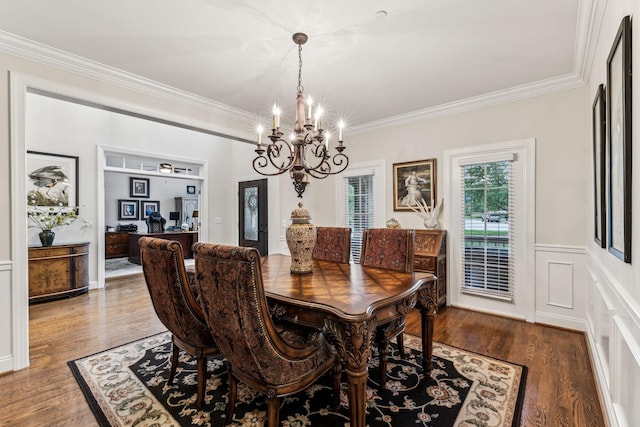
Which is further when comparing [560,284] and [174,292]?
[560,284]

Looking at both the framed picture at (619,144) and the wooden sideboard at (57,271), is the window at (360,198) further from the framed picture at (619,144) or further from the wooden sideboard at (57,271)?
the wooden sideboard at (57,271)

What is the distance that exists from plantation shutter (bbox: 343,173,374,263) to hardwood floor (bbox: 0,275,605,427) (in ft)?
5.15

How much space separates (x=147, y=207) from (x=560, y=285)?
10.2 metres

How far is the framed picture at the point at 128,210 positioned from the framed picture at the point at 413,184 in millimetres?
8214

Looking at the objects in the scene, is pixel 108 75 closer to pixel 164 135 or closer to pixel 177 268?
pixel 177 268

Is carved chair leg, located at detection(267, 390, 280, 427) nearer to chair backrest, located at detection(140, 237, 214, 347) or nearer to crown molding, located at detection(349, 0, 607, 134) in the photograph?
chair backrest, located at detection(140, 237, 214, 347)

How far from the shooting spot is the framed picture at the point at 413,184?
4.04 metres

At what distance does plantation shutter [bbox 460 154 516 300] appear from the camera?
3.50 metres

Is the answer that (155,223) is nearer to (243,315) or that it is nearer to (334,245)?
(334,245)

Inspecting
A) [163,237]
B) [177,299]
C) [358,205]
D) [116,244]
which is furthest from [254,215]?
[177,299]

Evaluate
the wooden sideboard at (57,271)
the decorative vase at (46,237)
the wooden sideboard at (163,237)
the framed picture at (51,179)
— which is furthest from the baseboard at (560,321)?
the wooden sideboard at (163,237)

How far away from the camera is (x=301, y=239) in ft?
7.27

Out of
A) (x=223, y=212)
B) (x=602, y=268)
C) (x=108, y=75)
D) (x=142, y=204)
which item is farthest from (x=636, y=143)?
(x=142, y=204)

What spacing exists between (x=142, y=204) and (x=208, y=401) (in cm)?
892
